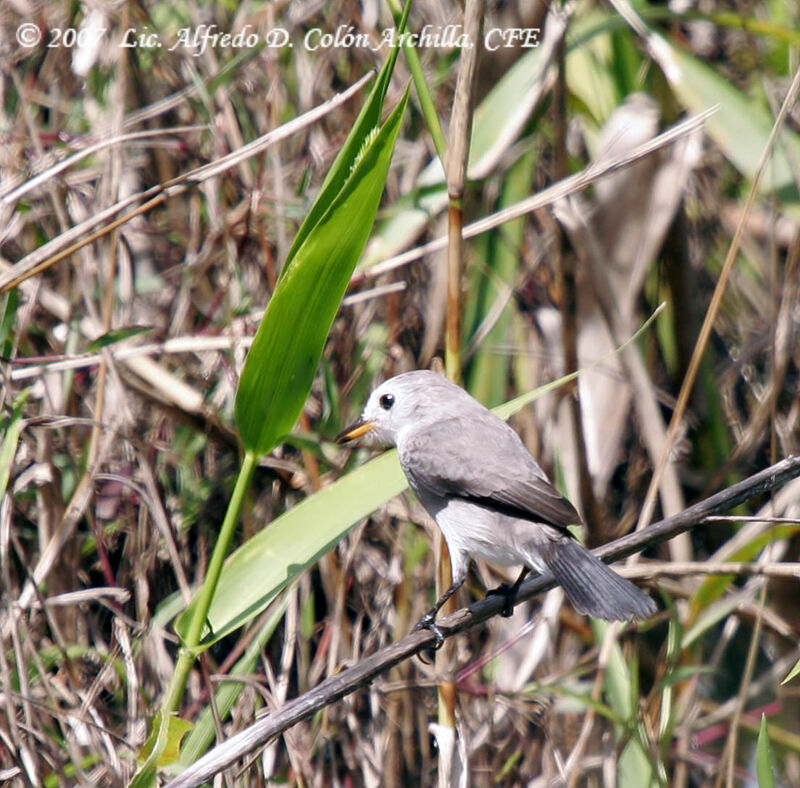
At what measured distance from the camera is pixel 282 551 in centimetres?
207

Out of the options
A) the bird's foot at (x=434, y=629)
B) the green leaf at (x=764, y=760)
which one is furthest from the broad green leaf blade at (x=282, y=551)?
the green leaf at (x=764, y=760)

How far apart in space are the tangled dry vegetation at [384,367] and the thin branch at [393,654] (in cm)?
70

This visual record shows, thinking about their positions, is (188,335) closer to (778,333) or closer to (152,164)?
(152,164)

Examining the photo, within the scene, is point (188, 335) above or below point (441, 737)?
above

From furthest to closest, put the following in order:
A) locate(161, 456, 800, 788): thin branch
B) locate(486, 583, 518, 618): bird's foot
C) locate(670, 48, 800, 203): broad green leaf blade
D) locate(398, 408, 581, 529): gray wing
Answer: locate(670, 48, 800, 203): broad green leaf blade → locate(398, 408, 581, 529): gray wing → locate(486, 583, 518, 618): bird's foot → locate(161, 456, 800, 788): thin branch

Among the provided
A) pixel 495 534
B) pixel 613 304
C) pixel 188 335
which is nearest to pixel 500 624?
pixel 495 534

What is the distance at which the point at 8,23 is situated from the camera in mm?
3723

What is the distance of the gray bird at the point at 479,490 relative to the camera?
7.79ft

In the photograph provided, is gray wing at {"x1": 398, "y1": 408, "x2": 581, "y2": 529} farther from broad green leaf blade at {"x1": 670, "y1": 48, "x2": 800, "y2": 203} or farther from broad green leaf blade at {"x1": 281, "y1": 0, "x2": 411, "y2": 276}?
broad green leaf blade at {"x1": 670, "y1": 48, "x2": 800, "y2": 203}

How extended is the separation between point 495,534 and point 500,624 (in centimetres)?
92

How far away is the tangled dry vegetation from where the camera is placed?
3021 millimetres

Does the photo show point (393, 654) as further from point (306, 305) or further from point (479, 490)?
point (479, 490)

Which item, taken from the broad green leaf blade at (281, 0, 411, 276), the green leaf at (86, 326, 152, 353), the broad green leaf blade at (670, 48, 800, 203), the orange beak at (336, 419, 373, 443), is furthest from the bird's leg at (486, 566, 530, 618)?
the broad green leaf blade at (670, 48, 800, 203)

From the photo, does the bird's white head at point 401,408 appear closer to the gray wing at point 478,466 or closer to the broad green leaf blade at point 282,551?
the gray wing at point 478,466
